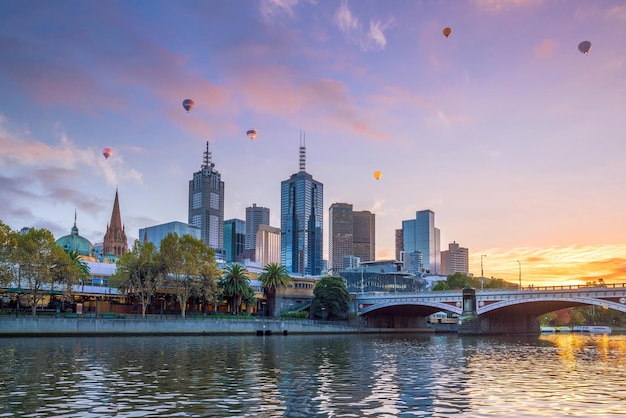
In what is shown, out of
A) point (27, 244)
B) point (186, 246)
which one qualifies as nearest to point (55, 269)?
point (27, 244)

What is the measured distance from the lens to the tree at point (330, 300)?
13562 centimetres

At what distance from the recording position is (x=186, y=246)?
112250mm

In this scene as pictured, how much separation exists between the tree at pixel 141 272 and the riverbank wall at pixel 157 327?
10.4 metres

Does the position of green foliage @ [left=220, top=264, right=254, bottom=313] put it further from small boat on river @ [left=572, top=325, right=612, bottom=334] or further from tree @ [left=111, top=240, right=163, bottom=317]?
small boat on river @ [left=572, top=325, right=612, bottom=334]

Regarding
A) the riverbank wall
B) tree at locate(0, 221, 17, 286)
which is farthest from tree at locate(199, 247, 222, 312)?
tree at locate(0, 221, 17, 286)

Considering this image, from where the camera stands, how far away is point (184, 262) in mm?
110812

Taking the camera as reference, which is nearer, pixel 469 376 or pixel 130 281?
pixel 469 376

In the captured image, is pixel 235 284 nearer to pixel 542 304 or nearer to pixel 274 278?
pixel 274 278

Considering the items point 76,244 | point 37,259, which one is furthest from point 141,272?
point 76,244

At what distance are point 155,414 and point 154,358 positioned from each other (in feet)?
89.6

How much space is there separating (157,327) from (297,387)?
7162cm

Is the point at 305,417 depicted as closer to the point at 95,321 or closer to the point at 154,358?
the point at 154,358

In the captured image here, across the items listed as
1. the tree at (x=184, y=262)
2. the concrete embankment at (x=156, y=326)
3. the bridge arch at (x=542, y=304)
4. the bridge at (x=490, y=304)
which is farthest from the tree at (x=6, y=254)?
the bridge arch at (x=542, y=304)

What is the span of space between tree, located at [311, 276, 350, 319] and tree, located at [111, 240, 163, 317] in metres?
39.0
